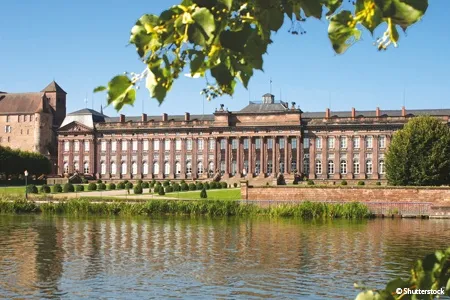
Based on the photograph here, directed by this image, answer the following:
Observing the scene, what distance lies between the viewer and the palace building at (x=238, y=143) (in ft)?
228

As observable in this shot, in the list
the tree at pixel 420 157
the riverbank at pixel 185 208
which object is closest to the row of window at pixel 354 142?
the tree at pixel 420 157

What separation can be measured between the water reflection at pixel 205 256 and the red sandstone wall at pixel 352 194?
239 inches

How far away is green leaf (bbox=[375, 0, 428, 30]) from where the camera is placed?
2.06 m

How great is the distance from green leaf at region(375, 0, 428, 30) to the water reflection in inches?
506

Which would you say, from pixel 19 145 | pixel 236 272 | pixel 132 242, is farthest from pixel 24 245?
pixel 19 145

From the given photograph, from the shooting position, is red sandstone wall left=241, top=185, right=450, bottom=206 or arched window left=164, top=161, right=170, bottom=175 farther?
arched window left=164, top=161, right=170, bottom=175

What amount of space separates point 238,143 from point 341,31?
69.9 meters

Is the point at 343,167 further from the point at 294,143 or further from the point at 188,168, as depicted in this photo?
the point at 188,168

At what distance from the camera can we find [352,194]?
129 feet

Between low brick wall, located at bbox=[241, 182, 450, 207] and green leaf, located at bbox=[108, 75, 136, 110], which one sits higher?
green leaf, located at bbox=[108, 75, 136, 110]

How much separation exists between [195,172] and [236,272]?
2229 inches

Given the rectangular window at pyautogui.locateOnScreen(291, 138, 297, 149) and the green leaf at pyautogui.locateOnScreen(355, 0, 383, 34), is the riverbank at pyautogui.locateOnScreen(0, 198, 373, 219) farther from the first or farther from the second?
the rectangular window at pyautogui.locateOnScreen(291, 138, 297, 149)

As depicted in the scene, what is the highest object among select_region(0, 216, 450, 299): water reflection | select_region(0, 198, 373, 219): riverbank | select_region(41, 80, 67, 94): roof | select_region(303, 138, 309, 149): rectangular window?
select_region(41, 80, 67, 94): roof

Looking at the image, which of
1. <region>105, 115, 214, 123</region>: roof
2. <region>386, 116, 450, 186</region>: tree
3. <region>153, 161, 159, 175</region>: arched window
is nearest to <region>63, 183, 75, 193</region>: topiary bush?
<region>386, 116, 450, 186</region>: tree
